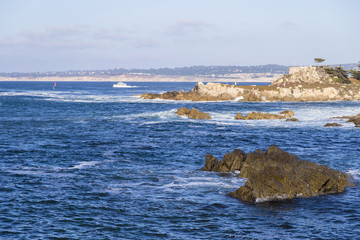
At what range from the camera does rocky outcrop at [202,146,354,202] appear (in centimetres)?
2509

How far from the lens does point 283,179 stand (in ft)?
84.5

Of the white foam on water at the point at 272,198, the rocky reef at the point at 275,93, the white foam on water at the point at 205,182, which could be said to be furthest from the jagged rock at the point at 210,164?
the rocky reef at the point at 275,93

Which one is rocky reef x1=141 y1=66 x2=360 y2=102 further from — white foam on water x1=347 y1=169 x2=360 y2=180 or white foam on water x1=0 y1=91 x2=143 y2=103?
white foam on water x1=347 y1=169 x2=360 y2=180

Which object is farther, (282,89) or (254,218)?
(282,89)

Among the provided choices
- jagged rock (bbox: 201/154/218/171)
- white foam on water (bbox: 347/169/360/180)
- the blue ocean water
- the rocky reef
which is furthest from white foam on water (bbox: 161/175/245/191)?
the rocky reef

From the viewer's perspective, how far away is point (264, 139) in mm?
50031

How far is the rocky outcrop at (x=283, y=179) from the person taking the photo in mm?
25094

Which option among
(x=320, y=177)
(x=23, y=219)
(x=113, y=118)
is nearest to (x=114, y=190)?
(x=23, y=219)

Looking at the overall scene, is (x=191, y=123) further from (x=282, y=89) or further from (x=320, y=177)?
(x=282, y=89)

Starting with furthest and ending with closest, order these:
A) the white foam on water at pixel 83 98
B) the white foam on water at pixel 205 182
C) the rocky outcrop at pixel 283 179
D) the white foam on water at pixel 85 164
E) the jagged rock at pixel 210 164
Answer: the white foam on water at pixel 83 98 → the white foam on water at pixel 85 164 → the jagged rock at pixel 210 164 → the white foam on water at pixel 205 182 → the rocky outcrop at pixel 283 179

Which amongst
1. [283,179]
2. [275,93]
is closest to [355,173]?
[283,179]

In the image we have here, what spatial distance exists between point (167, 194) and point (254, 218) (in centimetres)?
619

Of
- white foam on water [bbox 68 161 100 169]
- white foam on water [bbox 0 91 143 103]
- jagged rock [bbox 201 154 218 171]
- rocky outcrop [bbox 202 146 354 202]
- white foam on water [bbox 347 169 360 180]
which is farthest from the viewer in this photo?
white foam on water [bbox 0 91 143 103]

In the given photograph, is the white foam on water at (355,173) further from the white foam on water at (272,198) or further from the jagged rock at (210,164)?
the jagged rock at (210,164)
